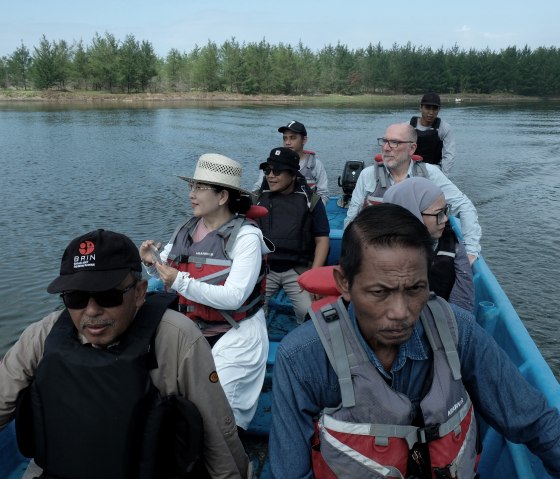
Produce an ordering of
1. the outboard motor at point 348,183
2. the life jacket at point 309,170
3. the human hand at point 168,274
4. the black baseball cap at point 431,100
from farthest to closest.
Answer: the outboard motor at point 348,183 < the life jacket at point 309,170 < the black baseball cap at point 431,100 < the human hand at point 168,274

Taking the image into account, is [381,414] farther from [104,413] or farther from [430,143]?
[430,143]

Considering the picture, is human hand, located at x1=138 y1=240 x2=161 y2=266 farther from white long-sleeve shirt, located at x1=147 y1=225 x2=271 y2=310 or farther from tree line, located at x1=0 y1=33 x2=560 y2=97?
tree line, located at x1=0 y1=33 x2=560 y2=97

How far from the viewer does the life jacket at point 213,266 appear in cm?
316

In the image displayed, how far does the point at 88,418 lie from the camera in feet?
6.09

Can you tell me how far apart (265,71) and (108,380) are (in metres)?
87.8

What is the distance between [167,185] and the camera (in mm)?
16844

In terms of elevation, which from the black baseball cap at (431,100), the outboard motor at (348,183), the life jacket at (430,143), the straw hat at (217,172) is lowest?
the outboard motor at (348,183)

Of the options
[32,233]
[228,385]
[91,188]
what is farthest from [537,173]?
[228,385]

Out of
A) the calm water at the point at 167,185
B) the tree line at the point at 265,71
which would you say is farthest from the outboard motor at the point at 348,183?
the tree line at the point at 265,71

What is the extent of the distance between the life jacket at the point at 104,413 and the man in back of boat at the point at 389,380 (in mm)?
515

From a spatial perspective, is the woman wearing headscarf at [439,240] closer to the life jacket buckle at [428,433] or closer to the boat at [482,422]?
the boat at [482,422]

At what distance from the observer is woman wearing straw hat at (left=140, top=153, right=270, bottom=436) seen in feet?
9.72

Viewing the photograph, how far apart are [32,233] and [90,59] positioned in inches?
3052

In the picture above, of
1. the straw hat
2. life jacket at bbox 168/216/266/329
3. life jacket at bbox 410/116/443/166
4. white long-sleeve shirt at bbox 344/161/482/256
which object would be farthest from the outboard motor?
life jacket at bbox 168/216/266/329
